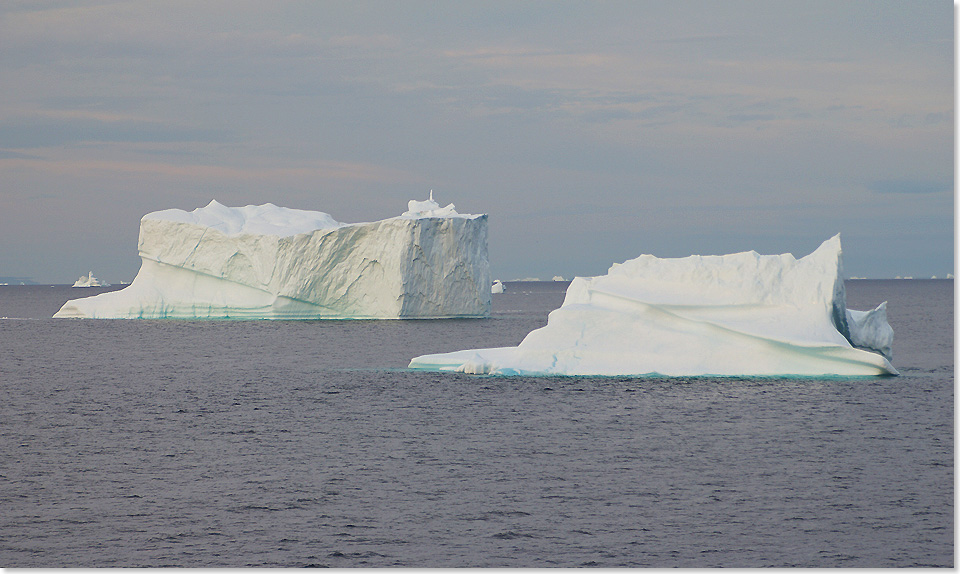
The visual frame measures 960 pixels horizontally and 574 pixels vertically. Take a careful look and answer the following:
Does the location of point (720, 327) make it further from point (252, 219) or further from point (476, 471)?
point (252, 219)

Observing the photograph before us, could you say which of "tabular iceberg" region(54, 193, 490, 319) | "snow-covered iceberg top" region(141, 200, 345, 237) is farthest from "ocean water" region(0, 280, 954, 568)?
"snow-covered iceberg top" region(141, 200, 345, 237)

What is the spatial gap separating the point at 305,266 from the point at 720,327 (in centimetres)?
2882

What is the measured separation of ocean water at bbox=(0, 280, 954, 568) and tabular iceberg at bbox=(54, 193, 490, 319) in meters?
19.7

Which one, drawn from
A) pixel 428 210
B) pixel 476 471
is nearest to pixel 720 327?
pixel 476 471

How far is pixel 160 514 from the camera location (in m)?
12.0

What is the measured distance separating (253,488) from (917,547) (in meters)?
8.60

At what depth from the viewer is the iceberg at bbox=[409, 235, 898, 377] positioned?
2211 cm

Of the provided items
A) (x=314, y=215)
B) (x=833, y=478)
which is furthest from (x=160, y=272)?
(x=833, y=478)

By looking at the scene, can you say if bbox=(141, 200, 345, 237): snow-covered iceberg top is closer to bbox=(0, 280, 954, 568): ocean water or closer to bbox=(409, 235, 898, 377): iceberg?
bbox=(0, 280, 954, 568): ocean water

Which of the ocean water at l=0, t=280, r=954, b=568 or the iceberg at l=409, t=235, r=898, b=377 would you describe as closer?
the ocean water at l=0, t=280, r=954, b=568

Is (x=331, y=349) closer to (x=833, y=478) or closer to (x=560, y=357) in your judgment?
(x=560, y=357)

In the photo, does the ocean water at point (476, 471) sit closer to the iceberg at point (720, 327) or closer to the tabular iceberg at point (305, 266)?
the iceberg at point (720, 327)

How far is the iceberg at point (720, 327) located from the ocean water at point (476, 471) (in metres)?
0.67

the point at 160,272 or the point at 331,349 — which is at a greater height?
the point at 160,272
